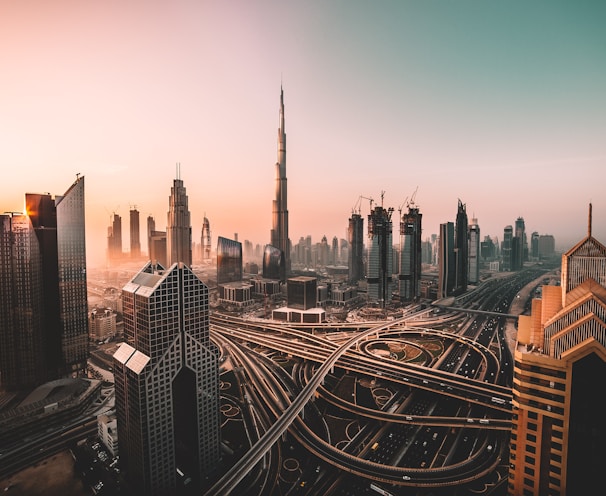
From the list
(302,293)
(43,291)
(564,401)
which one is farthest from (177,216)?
(564,401)

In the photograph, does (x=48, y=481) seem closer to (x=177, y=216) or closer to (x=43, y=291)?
(x=43, y=291)

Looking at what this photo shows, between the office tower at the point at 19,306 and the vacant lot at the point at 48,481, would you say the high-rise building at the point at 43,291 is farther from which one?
the vacant lot at the point at 48,481

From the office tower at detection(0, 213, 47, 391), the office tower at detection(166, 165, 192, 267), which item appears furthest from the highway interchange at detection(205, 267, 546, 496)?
the office tower at detection(166, 165, 192, 267)

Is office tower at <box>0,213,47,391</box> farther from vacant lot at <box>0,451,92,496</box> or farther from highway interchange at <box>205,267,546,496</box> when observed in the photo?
highway interchange at <box>205,267,546,496</box>

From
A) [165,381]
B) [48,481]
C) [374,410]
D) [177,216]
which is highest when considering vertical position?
[177,216]

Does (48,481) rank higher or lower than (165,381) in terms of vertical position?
lower

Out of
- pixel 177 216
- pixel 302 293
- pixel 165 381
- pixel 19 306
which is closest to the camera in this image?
pixel 165 381

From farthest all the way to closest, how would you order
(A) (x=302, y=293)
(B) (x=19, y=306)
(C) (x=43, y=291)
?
(A) (x=302, y=293) → (C) (x=43, y=291) → (B) (x=19, y=306)
